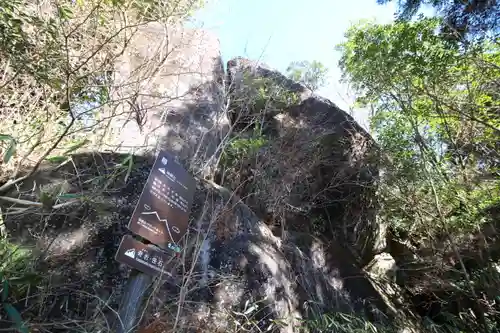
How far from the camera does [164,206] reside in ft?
7.88

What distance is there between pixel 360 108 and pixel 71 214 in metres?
7.07

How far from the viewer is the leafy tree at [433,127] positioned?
5527 millimetres

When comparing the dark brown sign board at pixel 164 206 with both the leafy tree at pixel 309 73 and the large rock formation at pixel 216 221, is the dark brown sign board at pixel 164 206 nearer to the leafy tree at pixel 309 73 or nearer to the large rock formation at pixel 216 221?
the large rock formation at pixel 216 221

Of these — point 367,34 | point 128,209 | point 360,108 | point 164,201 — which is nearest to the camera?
point 164,201

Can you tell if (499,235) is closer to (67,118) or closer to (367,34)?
(367,34)

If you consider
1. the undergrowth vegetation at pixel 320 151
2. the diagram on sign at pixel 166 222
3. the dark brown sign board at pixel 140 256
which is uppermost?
the undergrowth vegetation at pixel 320 151

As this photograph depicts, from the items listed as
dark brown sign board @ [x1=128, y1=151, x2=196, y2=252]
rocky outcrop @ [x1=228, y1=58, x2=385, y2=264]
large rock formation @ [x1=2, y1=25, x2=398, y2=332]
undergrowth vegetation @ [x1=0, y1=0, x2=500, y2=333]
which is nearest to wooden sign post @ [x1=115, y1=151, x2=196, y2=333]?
dark brown sign board @ [x1=128, y1=151, x2=196, y2=252]

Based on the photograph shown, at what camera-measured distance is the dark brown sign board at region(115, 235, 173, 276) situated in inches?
79.3

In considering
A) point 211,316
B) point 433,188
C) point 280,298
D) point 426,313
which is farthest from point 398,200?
point 211,316

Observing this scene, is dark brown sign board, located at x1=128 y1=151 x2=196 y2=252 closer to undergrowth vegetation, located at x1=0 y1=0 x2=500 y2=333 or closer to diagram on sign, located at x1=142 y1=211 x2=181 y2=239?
diagram on sign, located at x1=142 y1=211 x2=181 y2=239

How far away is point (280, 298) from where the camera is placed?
405 centimetres

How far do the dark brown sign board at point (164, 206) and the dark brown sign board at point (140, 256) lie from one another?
0.06 m

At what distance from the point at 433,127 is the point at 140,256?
6.36 meters

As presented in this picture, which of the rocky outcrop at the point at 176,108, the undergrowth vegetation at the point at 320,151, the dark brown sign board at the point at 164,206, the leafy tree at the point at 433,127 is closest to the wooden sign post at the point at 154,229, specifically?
the dark brown sign board at the point at 164,206
